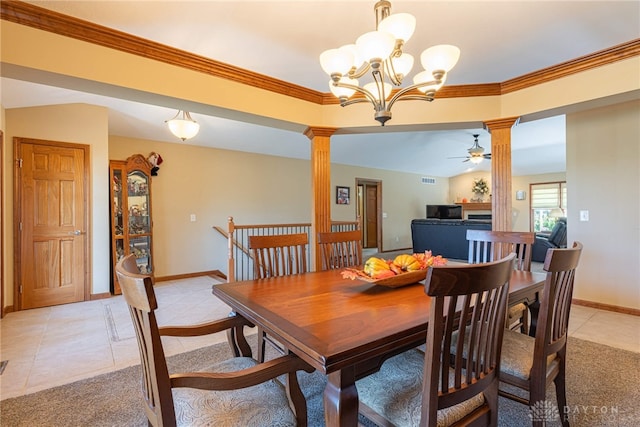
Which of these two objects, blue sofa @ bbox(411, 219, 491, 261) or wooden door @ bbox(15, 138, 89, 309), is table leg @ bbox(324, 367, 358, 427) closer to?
wooden door @ bbox(15, 138, 89, 309)

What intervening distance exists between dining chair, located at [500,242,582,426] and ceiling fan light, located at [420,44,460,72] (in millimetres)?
1129

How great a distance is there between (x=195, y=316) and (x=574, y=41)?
4.21 metres

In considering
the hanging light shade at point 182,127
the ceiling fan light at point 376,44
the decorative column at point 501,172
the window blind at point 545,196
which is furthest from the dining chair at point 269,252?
the window blind at point 545,196

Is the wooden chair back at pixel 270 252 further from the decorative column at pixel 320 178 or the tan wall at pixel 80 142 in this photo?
the tan wall at pixel 80 142

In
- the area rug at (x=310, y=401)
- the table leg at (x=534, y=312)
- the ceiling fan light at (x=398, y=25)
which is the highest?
the ceiling fan light at (x=398, y=25)

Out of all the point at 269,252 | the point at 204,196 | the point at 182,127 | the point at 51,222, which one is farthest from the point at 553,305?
the point at 204,196

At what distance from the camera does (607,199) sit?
3.32 m

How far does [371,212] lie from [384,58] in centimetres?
701

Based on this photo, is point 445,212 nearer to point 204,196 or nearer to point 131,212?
point 204,196

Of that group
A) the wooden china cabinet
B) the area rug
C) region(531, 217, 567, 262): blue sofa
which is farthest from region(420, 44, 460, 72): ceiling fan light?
region(531, 217, 567, 262): blue sofa

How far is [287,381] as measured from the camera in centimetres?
112

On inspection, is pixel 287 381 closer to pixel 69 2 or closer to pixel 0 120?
pixel 69 2

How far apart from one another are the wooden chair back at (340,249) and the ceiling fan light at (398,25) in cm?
137

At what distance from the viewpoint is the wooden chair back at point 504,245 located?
2154 mm
